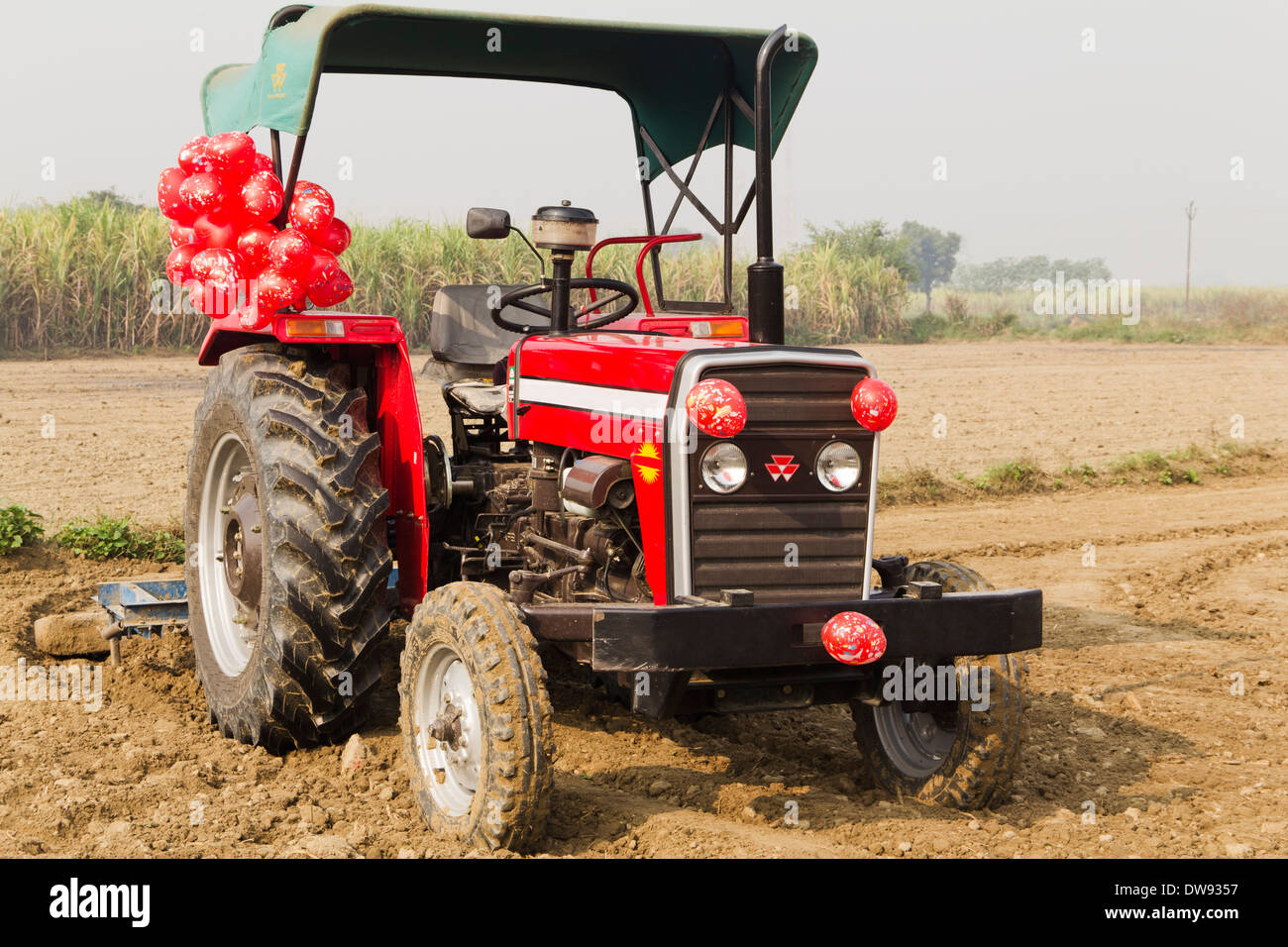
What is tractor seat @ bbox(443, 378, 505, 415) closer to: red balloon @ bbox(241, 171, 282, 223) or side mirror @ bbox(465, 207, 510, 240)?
side mirror @ bbox(465, 207, 510, 240)

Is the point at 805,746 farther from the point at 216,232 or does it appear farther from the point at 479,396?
the point at 216,232

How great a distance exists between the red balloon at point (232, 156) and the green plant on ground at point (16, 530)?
3540 millimetres

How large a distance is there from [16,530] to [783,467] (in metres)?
5.47

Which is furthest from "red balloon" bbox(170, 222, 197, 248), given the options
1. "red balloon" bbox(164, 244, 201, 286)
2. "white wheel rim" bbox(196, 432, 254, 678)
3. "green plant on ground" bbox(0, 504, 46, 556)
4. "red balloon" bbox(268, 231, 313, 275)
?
→ "green plant on ground" bbox(0, 504, 46, 556)

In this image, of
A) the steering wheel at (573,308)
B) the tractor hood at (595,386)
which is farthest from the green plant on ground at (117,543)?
the tractor hood at (595,386)

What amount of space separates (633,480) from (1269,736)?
320 centimetres

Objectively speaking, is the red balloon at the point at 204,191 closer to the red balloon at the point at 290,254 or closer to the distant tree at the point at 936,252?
the red balloon at the point at 290,254

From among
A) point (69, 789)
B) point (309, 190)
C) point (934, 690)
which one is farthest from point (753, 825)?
point (309, 190)

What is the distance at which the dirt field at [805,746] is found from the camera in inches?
169

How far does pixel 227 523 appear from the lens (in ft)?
18.7

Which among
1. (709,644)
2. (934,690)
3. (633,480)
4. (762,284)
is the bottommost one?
(934,690)

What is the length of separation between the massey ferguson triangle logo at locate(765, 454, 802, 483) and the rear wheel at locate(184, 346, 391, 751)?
1.47 meters

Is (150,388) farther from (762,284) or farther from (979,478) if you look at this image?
(762,284)

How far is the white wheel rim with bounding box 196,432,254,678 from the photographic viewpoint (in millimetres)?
5637
